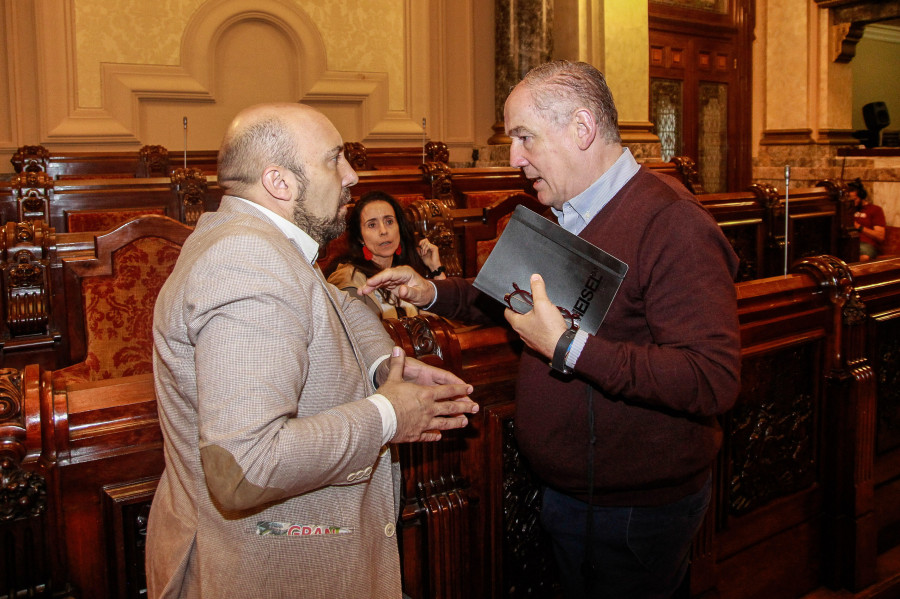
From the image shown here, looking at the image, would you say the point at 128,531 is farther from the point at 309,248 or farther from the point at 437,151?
the point at 437,151

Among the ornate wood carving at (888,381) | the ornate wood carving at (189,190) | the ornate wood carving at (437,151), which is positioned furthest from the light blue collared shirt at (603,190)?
the ornate wood carving at (437,151)

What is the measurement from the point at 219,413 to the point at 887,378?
2479 millimetres

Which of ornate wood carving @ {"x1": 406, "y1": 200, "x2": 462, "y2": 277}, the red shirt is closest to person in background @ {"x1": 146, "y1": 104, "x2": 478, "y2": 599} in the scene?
ornate wood carving @ {"x1": 406, "y1": 200, "x2": 462, "y2": 277}

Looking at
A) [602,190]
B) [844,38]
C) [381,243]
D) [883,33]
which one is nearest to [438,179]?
Result: [381,243]

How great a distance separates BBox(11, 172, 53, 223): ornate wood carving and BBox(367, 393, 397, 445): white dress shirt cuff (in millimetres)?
3193

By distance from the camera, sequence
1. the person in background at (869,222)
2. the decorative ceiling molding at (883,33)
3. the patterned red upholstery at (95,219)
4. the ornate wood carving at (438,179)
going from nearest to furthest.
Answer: the patterned red upholstery at (95,219) < the ornate wood carving at (438,179) < the person in background at (869,222) < the decorative ceiling molding at (883,33)

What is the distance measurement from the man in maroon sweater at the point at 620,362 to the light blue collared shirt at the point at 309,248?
333 millimetres

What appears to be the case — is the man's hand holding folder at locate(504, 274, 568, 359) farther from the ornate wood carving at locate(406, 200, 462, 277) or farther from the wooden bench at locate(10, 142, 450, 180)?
the wooden bench at locate(10, 142, 450, 180)

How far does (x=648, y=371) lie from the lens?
124 cm

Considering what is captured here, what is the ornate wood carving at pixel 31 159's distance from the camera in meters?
4.55

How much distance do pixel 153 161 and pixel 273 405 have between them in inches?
188

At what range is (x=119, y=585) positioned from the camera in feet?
4.30

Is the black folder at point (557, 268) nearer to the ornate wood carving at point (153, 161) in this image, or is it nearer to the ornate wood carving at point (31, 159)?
the ornate wood carving at point (31, 159)

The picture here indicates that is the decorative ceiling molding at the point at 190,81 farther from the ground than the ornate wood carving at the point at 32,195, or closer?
farther from the ground
